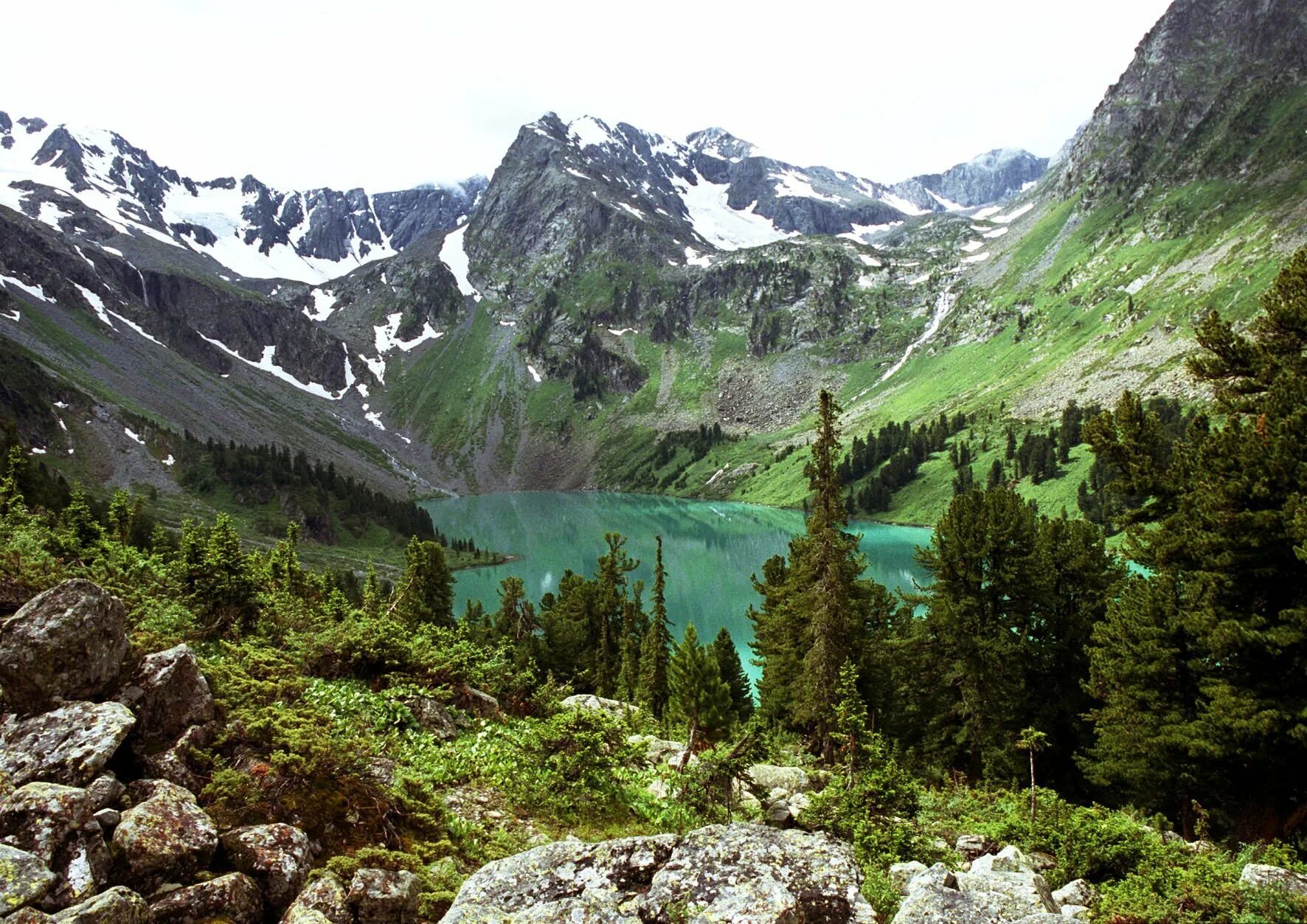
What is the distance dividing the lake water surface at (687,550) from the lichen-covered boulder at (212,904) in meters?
61.7

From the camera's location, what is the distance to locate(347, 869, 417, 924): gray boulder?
6991mm

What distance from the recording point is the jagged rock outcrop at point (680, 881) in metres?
6.74

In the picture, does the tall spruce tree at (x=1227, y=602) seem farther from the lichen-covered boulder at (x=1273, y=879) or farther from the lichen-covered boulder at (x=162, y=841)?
the lichen-covered boulder at (x=162, y=841)

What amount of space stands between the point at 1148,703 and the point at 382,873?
2228 centimetres

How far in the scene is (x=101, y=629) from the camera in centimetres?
884

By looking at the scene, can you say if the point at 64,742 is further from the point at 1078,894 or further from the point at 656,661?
the point at 656,661

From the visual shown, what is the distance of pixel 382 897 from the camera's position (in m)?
7.07

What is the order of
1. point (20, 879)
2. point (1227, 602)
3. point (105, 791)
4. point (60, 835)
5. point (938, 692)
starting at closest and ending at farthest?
1. point (20, 879)
2. point (60, 835)
3. point (105, 791)
4. point (1227, 602)
5. point (938, 692)

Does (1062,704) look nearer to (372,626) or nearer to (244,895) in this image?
(372,626)

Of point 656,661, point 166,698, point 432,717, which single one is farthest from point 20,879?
point 656,661

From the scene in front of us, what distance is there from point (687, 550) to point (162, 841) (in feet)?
423

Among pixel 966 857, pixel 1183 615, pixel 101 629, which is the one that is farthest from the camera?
pixel 1183 615

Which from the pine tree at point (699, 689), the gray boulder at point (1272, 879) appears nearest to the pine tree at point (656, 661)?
the pine tree at point (699, 689)

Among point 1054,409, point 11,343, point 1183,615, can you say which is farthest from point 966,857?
point 11,343
